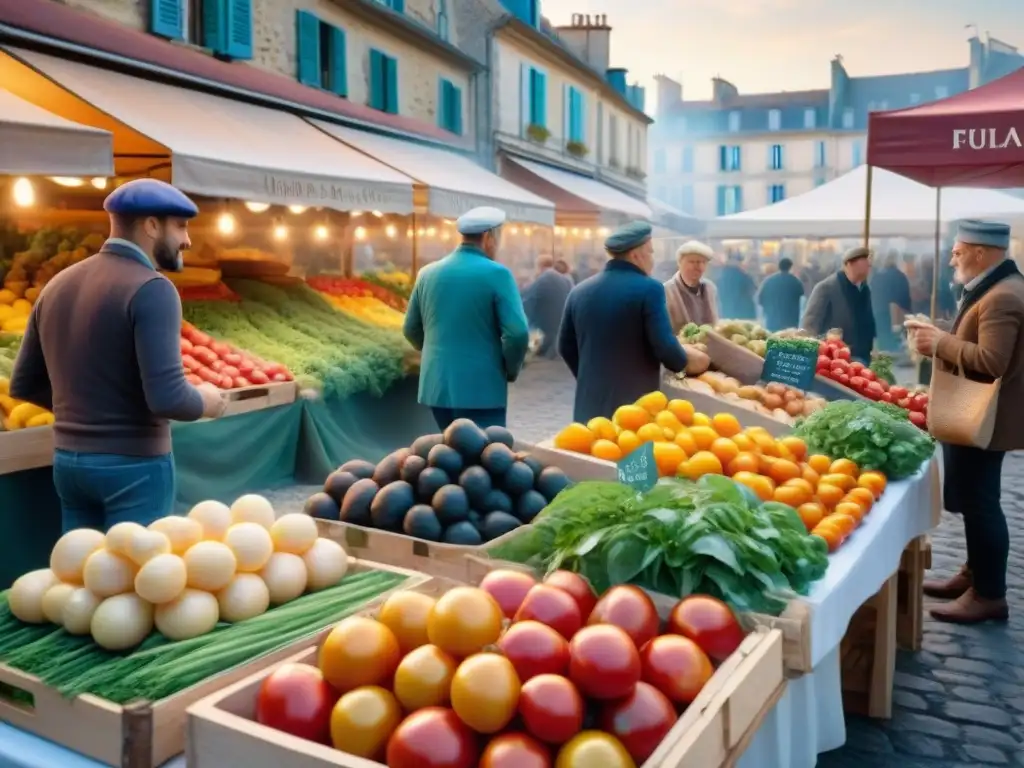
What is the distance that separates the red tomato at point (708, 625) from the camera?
2154 mm

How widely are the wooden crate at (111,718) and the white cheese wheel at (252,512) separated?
1.60 feet

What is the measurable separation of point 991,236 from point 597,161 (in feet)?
73.2

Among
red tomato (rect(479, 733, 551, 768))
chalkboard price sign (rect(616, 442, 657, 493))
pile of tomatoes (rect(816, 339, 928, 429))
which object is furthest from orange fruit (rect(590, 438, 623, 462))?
pile of tomatoes (rect(816, 339, 928, 429))

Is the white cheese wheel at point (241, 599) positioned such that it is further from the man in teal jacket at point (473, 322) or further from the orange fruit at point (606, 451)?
the man in teal jacket at point (473, 322)

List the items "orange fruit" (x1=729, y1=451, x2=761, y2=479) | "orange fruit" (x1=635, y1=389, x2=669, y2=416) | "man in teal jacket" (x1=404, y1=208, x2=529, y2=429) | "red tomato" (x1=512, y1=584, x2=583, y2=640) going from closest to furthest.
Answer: "red tomato" (x1=512, y1=584, x2=583, y2=640) → "orange fruit" (x1=729, y1=451, x2=761, y2=479) → "orange fruit" (x1=635, y1=389, x2=669, y2=416) → "man in teal jacket" (x1=404, y1=208, x2=529, y2=429)

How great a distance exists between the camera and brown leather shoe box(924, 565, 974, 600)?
210 inches

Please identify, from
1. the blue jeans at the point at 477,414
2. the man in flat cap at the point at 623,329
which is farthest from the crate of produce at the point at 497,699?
the blue jeans at the point at 477,414

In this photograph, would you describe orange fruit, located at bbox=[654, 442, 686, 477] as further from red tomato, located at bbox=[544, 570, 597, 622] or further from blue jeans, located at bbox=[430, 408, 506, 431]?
blue jeans, located at bbox=[430, 408, 506, 431]

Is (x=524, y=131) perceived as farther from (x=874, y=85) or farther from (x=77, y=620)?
(x=874, y=85)

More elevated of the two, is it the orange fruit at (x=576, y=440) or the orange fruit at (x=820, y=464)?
the orange fruit at (x=576, y=440)

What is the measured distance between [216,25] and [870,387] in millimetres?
7618

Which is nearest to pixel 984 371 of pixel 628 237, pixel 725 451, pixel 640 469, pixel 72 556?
pixel 725 451

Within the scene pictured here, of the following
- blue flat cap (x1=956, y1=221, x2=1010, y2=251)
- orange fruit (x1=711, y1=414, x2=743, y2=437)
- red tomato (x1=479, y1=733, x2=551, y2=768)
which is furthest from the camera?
blue flat cap (x1=956, y1=221, x2=1010, y2=251)

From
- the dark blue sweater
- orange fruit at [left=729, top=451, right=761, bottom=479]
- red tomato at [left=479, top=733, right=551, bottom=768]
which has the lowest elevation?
red tomato at [left=479, top=733, right=551, bottom=768]
